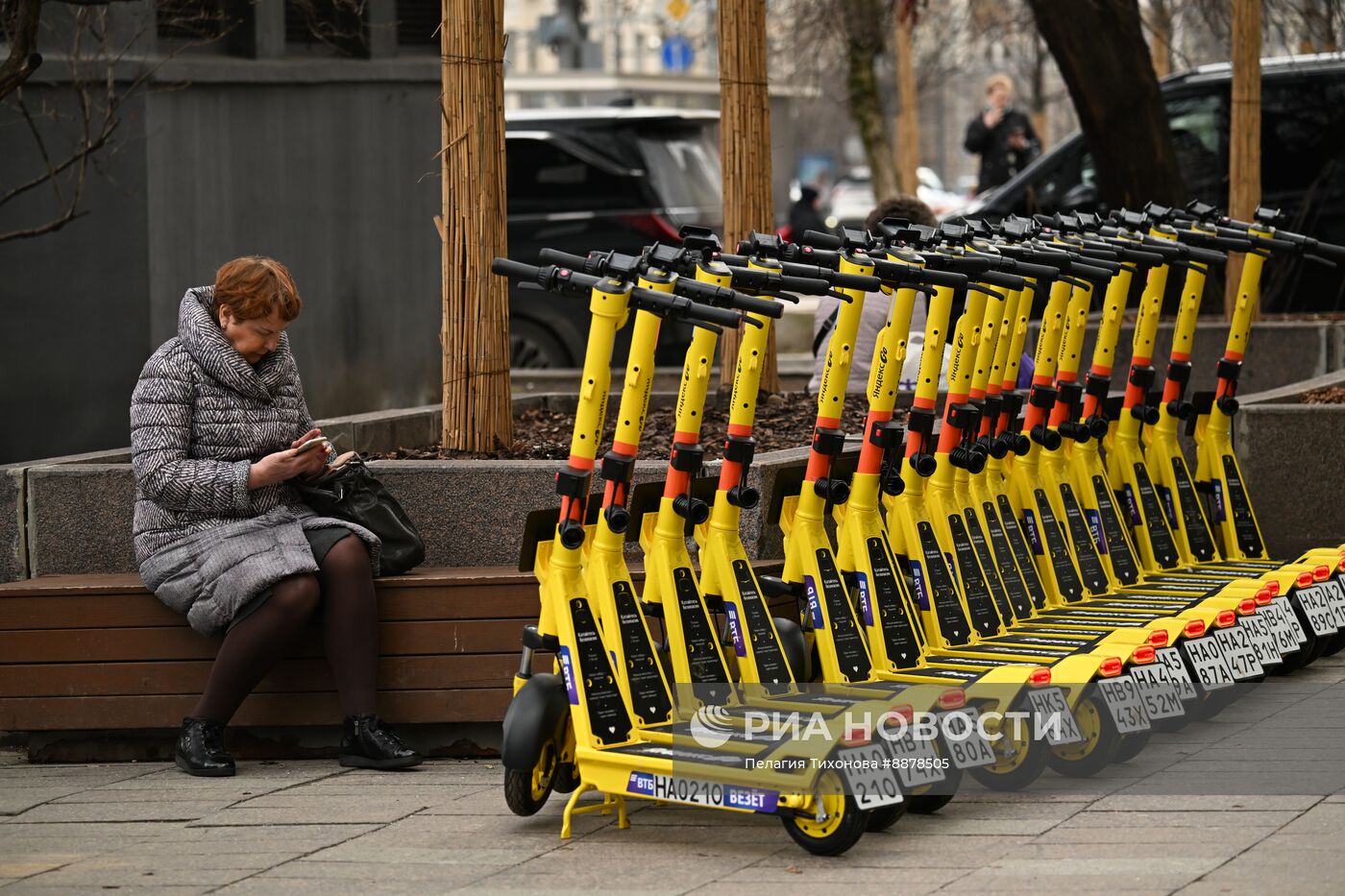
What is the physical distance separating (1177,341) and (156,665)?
383 cm

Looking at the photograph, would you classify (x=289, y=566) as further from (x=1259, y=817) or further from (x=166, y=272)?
(x=166, y=272)

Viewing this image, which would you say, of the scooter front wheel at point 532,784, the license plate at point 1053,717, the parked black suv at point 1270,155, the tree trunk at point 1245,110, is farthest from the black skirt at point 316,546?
the parked black suv at point 1270,155

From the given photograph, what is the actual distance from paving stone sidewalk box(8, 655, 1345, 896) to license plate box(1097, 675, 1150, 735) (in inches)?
5.6

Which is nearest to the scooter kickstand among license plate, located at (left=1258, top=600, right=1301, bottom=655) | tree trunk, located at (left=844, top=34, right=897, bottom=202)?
license plate, located at (left=1258, top=600, right=1301, bottom=655)

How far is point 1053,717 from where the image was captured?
18.1 ft

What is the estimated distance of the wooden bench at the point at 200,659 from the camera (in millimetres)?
6098

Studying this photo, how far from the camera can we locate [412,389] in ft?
37.8

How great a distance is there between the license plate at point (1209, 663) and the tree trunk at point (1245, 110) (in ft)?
17.8

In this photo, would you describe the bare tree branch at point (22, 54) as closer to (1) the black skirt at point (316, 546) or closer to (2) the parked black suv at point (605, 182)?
(1) the black skirt at point (316, 546)

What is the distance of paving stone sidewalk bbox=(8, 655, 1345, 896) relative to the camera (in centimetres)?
476

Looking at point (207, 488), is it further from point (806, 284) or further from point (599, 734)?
point (806, 284)

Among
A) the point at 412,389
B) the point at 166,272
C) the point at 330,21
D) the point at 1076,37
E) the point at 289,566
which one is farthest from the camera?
the point at 1076,37

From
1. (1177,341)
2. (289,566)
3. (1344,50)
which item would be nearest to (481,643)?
(289,566)

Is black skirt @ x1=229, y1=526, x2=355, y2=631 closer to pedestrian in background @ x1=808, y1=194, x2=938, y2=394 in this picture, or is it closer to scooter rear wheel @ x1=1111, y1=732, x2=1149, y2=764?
scooter rear wheel @ x1=1111, y1=732, x2=1149, y2=764
